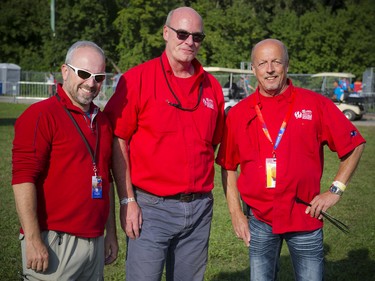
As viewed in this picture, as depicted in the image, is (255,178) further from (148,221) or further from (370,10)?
(370,10)

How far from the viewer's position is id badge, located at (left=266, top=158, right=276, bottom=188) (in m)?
3.72

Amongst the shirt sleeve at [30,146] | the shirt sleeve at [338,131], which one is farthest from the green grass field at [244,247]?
the shirt sleeve at [30,146]

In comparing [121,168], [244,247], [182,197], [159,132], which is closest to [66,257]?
[121,168]

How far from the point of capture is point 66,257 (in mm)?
3205

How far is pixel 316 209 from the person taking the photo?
370cm

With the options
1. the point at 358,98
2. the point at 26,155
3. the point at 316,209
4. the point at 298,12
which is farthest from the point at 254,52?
the point at 298,12

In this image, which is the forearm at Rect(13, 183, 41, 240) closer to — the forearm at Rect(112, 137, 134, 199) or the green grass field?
the forearm at Rect(112, 137, 134, 199)

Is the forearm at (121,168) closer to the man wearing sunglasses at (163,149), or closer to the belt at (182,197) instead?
the man wearing sunglasses at (163,149)

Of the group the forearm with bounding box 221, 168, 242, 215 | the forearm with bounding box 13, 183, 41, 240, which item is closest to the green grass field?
the forearm with bounding box 221, 168, 242, 215

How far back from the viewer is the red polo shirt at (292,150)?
3705 mm

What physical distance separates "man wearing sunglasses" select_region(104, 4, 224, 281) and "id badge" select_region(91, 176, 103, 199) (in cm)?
34

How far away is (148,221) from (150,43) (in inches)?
1485

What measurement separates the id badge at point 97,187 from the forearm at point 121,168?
0.32 metres

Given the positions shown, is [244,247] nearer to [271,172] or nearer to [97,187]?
[271,172]
